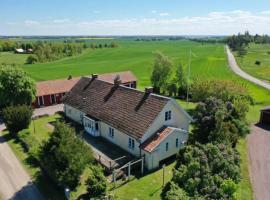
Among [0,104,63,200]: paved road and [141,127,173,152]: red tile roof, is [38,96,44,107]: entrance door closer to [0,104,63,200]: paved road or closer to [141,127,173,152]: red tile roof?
[0,104,63,200]: paved road

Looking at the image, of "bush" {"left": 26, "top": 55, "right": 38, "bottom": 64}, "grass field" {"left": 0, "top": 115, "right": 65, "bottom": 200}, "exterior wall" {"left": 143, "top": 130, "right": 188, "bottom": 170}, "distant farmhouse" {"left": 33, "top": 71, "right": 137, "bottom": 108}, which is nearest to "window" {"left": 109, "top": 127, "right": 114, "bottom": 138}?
"exterior wall" {"left": 143, "top": 130, "right": 188, "bottom": 170}

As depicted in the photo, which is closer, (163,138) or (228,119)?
(163,138)

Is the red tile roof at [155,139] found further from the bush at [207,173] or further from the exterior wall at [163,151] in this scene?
the bush at [207,173]

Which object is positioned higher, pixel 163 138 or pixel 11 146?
pixel 163 138

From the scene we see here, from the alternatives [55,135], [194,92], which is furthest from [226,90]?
[55,135]

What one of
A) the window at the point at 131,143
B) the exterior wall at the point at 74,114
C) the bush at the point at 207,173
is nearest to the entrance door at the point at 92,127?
the exterior wall at the point at 74,114

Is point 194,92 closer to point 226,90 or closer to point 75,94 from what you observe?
point 226,90
